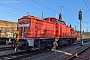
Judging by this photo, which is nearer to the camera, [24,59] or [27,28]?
[24,59]

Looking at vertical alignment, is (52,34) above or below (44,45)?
above

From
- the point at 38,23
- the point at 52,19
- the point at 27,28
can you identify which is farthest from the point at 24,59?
the point at 52,19

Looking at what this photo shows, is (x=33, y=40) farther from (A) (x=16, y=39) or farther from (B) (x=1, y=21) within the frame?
(B) (x=1, y=21)

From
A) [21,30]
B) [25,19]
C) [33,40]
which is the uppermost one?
[25,19]

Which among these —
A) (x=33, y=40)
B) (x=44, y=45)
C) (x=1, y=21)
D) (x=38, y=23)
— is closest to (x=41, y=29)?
(x=38, y=23)

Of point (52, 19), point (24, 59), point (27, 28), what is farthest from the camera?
point (52, 19)

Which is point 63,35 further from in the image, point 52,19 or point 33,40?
point 33,40

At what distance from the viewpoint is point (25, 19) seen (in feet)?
48.2

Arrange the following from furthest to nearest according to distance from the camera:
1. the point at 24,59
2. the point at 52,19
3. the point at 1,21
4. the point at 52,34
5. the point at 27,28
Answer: the point at 1,21 < the point at 52,19 < the point at 52,34 < the point at 27,28 < the point at 24,59

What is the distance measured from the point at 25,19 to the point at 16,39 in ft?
7.95

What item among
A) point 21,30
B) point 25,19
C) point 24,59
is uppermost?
point 25,19

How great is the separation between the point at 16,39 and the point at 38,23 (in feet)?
10.8

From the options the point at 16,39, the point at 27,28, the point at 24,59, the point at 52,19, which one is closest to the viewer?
the point at 24,59

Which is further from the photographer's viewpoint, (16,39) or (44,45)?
(44,45)
